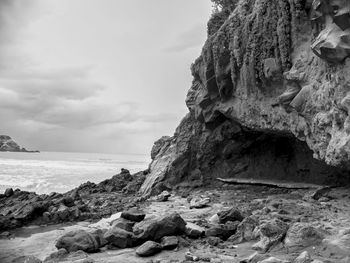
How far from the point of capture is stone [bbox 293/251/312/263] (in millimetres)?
6971

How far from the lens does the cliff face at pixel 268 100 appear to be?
970 centimetres

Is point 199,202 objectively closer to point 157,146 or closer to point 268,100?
point 268,100

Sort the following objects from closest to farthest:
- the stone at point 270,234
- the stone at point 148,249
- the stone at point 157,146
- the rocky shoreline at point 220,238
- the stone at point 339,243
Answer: the stone at point 339,243 → the rocky shoreline at point 220,238 → the stone at point 270,234 → the stone at point 148,249 → the stone at point 157,146

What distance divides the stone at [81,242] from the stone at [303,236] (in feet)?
15.8

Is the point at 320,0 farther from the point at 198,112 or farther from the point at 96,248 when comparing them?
the point at 198,112

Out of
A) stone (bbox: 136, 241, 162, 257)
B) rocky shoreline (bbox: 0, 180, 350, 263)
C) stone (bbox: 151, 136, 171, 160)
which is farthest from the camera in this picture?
stone (bbox: 151, 136, 171, 160)

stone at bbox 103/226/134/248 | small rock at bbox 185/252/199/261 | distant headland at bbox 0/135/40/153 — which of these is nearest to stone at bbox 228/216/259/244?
small rock at bbox 185/252/199/261

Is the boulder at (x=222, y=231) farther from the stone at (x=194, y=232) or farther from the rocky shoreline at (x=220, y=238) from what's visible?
the stone at (x=194, y=232)

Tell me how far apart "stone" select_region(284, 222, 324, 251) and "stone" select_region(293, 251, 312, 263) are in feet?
2.63

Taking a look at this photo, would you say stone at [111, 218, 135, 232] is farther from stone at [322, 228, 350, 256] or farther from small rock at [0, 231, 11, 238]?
stone at [322, 228, 350, 256]

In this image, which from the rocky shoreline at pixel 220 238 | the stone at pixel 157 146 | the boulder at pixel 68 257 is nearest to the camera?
the rocky shoreline at pixel 220 238

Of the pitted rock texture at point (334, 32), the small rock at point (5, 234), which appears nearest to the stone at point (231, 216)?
the pitted rock texture at point (334, 32)

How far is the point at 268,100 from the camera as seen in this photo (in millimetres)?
14570

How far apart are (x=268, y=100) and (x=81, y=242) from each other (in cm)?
873
